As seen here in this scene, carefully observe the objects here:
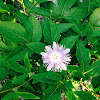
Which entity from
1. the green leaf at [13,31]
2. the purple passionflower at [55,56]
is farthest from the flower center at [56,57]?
the green leaf at [13,31]

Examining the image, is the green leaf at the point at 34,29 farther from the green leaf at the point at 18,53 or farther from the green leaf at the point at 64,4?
the green leaf at the point at 64,4

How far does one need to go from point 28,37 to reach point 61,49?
0.88 ft

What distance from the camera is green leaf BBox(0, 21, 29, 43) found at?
0.84 m

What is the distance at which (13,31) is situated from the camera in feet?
2.87

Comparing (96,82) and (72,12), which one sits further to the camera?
(72,12)

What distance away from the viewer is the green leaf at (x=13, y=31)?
84 centimetres

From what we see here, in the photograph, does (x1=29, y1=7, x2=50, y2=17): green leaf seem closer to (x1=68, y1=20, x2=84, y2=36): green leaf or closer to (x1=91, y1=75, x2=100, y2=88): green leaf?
(x1=68, y1=20, x2=84, y2=36): green leaf

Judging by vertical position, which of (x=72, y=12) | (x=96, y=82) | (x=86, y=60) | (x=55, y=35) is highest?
(x=72, y=12)

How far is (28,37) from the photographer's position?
931mm

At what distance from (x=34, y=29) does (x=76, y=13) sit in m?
0.48

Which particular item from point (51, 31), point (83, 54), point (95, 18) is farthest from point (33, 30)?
point (95, 18)

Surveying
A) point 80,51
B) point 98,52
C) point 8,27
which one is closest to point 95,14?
point 98,52

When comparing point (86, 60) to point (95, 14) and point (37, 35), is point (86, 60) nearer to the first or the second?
point (37, 35)

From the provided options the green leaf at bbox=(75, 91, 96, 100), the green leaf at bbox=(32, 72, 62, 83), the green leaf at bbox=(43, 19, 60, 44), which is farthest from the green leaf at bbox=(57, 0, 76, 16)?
the green leaf at bbox=(75, 91, 96, 100)
